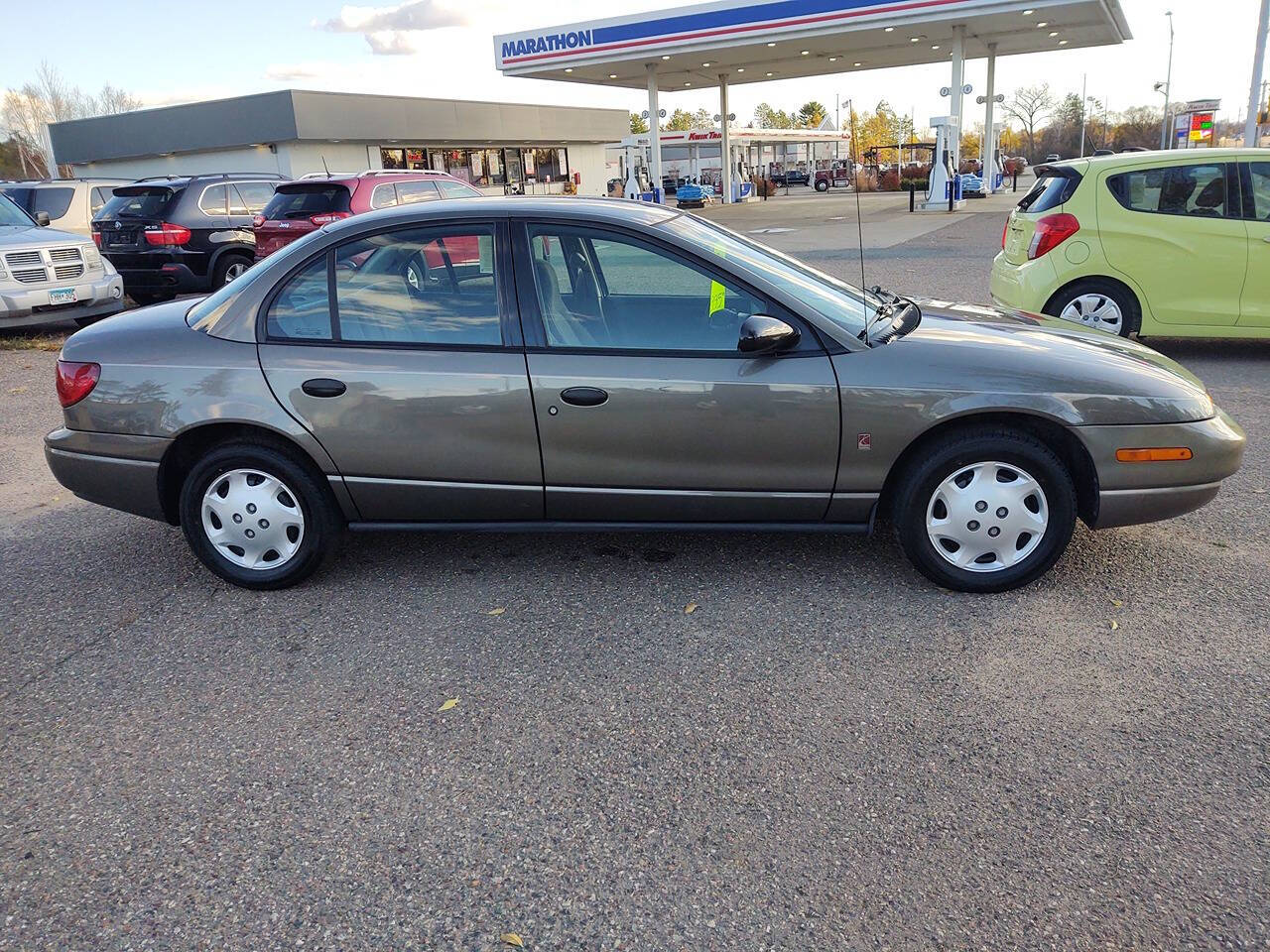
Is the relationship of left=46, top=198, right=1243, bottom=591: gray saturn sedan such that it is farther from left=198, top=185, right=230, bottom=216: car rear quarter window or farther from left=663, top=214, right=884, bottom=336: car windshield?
left=198, top=185, right=230, bottom=216: car rear quarter window

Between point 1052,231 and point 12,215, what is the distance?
1183 cm

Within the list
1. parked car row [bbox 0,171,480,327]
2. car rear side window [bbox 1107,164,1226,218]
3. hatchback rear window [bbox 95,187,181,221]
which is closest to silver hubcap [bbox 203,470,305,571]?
car rear side window [bbox 1107,164,1226,218]

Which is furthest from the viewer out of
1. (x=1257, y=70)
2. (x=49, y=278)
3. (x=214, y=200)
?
(x=1257, y=70)

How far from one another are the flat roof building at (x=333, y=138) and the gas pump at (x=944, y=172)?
18.6m

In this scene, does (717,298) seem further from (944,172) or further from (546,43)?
(546,43)

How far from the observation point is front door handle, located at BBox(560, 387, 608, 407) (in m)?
3.98

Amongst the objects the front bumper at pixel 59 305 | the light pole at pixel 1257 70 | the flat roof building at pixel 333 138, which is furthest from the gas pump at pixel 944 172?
the front bumper at pixel 59 305

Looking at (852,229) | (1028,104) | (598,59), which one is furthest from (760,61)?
(1028,104)

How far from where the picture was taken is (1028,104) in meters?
91.8

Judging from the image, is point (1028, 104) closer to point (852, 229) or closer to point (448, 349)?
point (852, 229)

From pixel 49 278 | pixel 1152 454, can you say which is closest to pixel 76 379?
pixel 1152 454

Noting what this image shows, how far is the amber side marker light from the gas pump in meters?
28.0

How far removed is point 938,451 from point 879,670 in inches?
38.0

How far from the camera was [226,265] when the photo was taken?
558 inches
